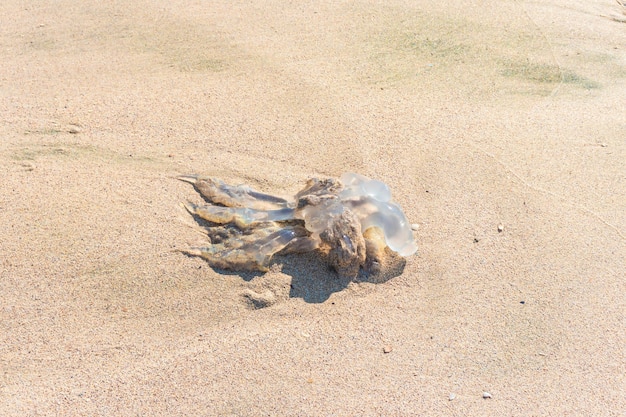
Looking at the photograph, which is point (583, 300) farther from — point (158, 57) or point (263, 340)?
point (158, 57)

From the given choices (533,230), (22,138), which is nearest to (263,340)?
(533,230)

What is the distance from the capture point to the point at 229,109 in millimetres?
3367

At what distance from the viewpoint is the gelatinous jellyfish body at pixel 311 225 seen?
7.90 ft

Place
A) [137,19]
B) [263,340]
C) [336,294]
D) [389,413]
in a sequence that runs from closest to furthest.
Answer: [389,413] < [263,340] < [336,294] < [137,19]

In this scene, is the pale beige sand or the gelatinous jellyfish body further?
the gelatinous jellyfish body

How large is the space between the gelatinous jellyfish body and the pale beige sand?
0.08 m

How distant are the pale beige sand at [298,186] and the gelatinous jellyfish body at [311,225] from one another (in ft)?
0.27

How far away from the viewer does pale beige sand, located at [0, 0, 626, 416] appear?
2143mm

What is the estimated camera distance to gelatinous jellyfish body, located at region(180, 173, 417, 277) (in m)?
2.41

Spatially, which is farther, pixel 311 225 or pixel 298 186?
pixel 298 186

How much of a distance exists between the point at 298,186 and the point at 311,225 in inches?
18.5

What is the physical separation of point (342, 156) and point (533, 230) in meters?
1.00

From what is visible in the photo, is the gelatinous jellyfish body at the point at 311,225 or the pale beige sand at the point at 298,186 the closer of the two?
the pale beige sand at the point at 298,186

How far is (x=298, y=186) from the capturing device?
2873mm
